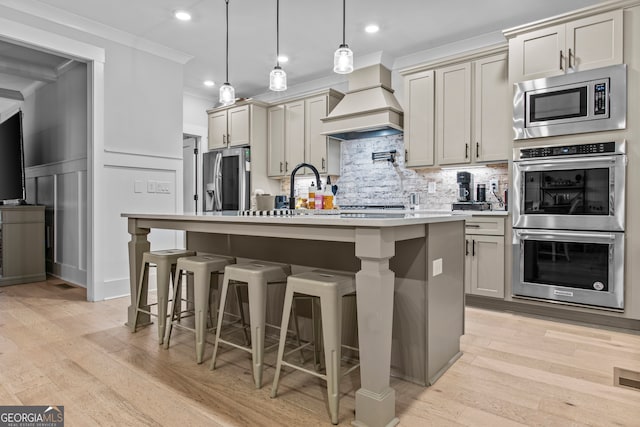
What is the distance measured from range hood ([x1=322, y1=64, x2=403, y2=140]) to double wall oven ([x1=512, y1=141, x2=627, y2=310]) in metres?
1.45

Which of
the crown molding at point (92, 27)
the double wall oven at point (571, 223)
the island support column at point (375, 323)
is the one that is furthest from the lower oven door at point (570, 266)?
the crown molding at point (92, 27)

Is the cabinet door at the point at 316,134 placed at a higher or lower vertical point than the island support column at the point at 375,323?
higher

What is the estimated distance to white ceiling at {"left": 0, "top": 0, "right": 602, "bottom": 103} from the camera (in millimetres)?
3430

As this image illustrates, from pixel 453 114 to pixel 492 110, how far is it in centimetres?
39

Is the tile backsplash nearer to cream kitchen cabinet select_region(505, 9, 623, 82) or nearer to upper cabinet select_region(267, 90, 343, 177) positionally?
upper cabinet select_region(267, 90, 343, 177)

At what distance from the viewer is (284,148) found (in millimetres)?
5562

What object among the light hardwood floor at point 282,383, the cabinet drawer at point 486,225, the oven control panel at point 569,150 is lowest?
the light hardwood floor at point 282,383

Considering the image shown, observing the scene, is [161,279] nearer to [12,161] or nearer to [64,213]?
[64,213]

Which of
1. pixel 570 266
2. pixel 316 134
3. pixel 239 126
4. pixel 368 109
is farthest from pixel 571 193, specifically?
pixel 239 126

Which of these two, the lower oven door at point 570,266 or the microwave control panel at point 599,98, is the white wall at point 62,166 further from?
the microwave control panel at point 599,98

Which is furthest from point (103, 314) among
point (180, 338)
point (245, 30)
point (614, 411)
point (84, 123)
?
point (614, 411)

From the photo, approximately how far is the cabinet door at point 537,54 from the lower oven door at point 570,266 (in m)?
1.38

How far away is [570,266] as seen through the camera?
3.11 m

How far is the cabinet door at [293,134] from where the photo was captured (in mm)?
5348
